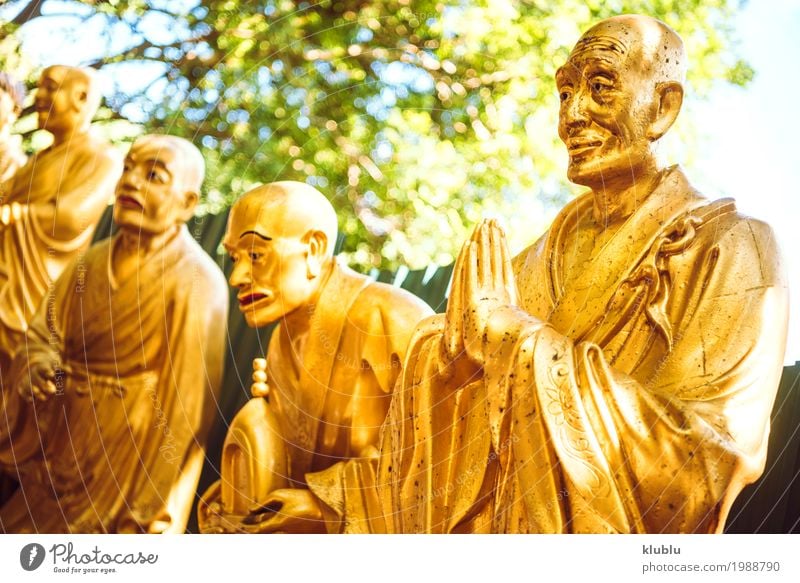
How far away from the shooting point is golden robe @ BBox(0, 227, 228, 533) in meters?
4.89

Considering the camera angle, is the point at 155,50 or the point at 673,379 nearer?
the point at 673,379

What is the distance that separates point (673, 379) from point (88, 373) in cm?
208

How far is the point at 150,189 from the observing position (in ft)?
16.1

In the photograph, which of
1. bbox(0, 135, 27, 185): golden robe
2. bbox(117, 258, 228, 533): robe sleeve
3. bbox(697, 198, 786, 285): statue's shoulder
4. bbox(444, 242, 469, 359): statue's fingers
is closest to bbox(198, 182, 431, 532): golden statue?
bbox(117, 258, 228, 533): robe sleeve

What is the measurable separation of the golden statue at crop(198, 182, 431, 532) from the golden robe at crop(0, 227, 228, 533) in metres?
0.20

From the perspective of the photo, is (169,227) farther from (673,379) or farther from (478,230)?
(673,379)

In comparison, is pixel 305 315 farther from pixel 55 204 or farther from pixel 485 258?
pixel 55 204

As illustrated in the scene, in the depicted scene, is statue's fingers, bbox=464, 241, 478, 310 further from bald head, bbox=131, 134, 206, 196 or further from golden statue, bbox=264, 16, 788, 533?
bald head, bbox=131, 134, 206, 196

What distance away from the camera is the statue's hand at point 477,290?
4164mm

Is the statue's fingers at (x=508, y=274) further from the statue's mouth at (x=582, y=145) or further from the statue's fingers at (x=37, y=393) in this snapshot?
the statue's fingers at (x=37, y=393)

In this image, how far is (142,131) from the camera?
519cm
